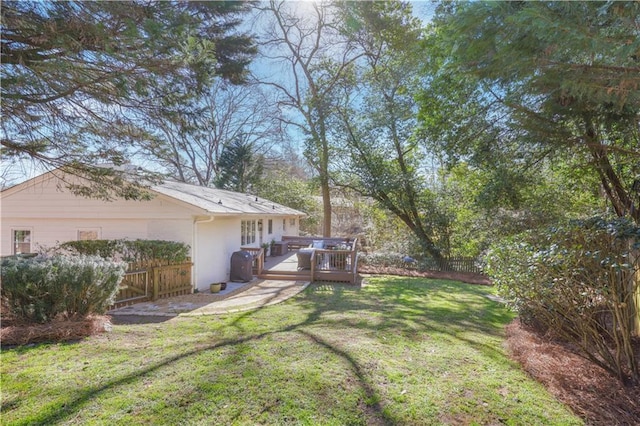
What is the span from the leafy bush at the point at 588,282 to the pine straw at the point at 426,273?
29.9 feet

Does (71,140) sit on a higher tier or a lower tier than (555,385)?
higher

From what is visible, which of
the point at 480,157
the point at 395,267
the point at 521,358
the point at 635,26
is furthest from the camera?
the point at 395,267

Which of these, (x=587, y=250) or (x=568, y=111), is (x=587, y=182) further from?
(x=587, y=250)

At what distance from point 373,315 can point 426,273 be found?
895 cm

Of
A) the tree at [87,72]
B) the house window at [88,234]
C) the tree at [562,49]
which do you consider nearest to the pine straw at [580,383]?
the tree at [562,49]

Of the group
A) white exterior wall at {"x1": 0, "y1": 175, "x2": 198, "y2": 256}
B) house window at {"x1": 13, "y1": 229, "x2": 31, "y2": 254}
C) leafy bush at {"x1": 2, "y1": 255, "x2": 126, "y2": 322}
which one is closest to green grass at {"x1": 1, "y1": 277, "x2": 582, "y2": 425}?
leafy bush at {"x1": 2, "y1": 255, "x2": 126, "y2": 322}

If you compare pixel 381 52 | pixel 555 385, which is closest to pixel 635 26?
pixel 555 385

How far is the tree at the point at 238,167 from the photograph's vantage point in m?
26.2

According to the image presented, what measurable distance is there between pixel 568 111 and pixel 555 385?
4083 millimetres

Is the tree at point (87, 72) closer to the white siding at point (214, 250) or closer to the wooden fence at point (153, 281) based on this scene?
the wooden fence at point (153, 281)

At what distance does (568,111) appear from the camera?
16.6ft

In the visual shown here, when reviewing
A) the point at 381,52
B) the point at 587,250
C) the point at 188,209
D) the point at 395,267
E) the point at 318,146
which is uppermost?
the point at 381,52

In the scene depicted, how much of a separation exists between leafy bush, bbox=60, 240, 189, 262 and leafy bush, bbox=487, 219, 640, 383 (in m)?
8.26

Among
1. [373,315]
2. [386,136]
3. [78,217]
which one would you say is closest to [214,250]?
[78,217]
